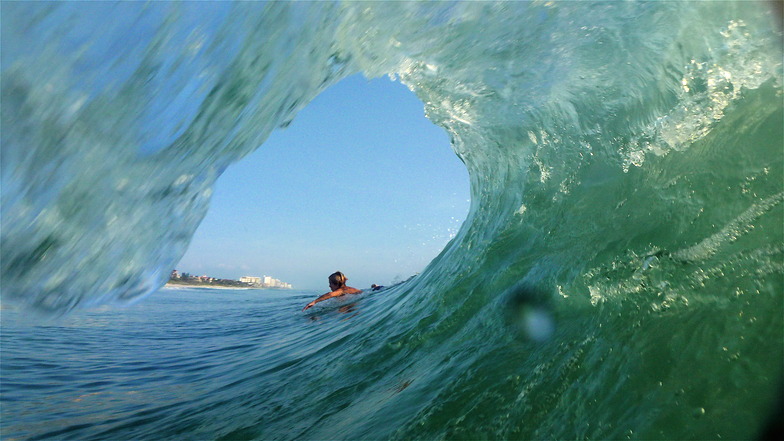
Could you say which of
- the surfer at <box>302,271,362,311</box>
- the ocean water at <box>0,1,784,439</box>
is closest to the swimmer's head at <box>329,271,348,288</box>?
the surfer at <box>302,271,362,311</box>

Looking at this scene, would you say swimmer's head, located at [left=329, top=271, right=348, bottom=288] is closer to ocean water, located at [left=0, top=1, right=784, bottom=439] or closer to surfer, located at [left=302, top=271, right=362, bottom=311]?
surfer, located at [left=302, top=271, right=362, bottom=311]

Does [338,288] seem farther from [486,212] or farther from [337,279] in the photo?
[486,212]

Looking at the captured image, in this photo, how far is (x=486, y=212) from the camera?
511cm

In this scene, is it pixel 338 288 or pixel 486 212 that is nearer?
pixel 486 212

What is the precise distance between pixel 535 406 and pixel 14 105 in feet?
13.0

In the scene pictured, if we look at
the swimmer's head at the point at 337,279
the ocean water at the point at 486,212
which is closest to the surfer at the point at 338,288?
the swimmer's head at the point at 337,279

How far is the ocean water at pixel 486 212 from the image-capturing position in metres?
2.06

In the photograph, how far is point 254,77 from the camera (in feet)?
13.1

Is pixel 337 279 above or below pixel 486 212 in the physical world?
above

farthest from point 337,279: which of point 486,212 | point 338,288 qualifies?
point 486,212

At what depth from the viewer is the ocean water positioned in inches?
81.0

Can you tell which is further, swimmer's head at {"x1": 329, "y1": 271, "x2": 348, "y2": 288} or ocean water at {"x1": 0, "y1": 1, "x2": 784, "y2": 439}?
swimmer's head at {"x1": 329, "y1": 271, "x2": 348, "y2": 288}

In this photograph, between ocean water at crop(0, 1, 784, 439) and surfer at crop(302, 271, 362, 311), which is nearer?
ocean water at crop(0, 1, 784, 439)

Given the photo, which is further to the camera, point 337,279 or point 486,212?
point 337,279
